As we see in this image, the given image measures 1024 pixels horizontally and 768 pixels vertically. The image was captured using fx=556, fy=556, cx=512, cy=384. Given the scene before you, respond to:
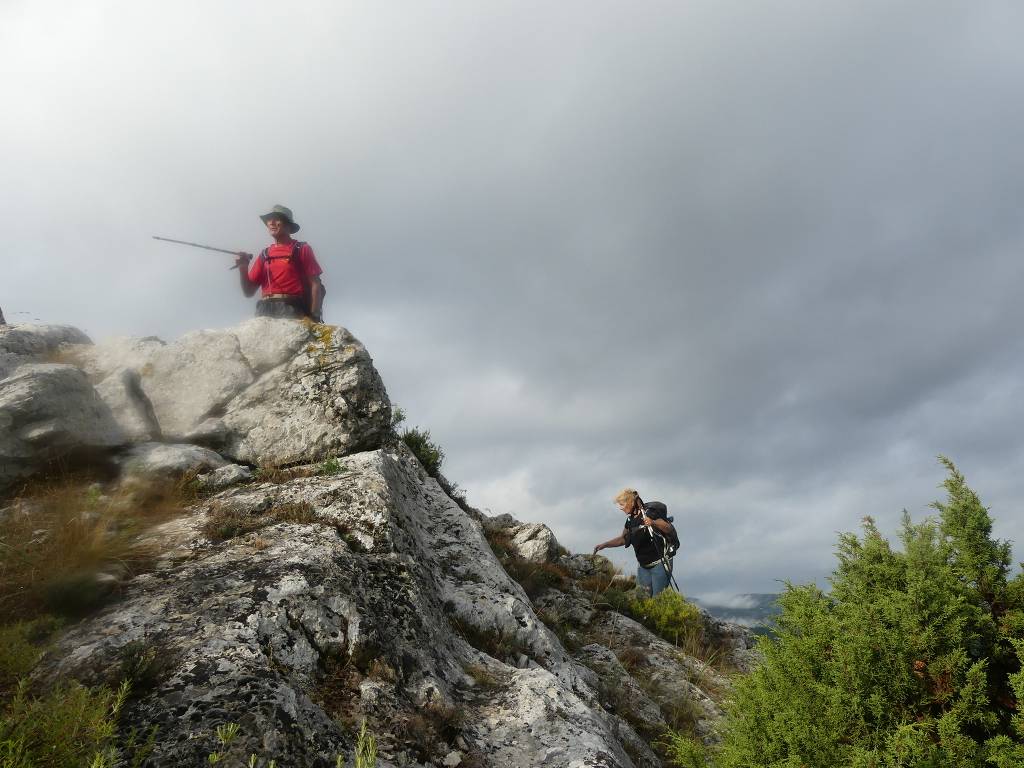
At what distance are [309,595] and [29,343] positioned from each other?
6.97 metres

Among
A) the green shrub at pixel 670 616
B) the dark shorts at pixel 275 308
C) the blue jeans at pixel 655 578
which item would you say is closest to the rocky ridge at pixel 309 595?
the dark shorts at pixel 275 308

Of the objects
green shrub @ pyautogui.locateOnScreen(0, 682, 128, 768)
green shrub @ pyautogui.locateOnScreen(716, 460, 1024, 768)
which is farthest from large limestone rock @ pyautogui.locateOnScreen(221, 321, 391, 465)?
green shrub @ pyautogui.locateOnScreen(716, 460, 1024, 768)

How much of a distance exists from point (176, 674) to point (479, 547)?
4.95m

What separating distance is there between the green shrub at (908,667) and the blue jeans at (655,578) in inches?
323

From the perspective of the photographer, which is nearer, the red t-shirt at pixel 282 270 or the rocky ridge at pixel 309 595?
the rocky ridge at pixel 309 595

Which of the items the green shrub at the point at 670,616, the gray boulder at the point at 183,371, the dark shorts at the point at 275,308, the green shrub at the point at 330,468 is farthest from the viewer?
the green shrub at the point at 670,616

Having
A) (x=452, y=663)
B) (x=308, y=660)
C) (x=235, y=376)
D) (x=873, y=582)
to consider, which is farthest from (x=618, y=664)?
(x=235, y=376)

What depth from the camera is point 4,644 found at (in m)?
3.52

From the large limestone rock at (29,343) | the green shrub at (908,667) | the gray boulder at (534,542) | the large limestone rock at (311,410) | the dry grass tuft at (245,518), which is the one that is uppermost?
the large limestone rock at (29,343)

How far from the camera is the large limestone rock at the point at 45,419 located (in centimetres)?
615

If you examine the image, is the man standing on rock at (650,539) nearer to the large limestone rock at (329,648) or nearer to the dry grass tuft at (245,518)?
the large limestone rock at (329,648)

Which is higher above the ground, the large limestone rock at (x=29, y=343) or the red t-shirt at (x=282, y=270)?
the red t-shirt at (x=282, y=270)

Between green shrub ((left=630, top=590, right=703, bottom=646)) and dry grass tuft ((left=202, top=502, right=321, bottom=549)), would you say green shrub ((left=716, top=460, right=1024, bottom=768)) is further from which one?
green shrub ((left=630, top=590, right=703, bottom=646))

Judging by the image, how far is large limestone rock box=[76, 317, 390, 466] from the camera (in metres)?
8.09
